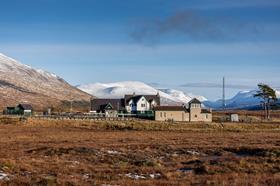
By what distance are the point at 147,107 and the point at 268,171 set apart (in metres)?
121

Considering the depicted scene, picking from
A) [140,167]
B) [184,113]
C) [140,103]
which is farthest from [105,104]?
[140,167]

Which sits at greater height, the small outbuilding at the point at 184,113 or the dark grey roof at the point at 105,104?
the dark grey roof at the point at 105,104

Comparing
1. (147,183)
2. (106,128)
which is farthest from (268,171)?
(106,128)

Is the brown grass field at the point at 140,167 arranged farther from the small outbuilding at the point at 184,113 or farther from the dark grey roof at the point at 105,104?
the dark grey roof at the point at 105,104

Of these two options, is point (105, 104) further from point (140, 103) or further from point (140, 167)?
point (140, 167)

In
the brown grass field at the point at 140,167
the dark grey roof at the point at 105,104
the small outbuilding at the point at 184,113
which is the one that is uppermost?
the dark grey roof at the point at 105,104

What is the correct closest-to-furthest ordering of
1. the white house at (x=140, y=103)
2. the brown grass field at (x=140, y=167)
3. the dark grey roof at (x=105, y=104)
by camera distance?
the brown grass field at (x=140, y=167)
the dark grey roof at (x=105, y=104)
the white house at (x=140, y=103)

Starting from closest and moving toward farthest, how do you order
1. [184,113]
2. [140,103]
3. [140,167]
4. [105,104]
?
[140,167] < [184,113] < [105,104] < [140,103]

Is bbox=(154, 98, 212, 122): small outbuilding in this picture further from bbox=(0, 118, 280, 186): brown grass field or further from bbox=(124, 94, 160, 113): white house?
bbox=(0, 118, 280, 186): brown grass field

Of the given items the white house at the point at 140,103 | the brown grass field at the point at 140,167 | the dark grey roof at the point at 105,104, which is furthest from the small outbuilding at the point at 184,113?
the brown grass field at the point at 140,167

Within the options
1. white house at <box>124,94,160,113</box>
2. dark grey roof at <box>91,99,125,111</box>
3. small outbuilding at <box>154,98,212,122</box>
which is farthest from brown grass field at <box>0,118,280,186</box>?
white house at <box>124,94,160,113</box>

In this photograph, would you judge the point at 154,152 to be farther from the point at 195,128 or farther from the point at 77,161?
the point at 195,128

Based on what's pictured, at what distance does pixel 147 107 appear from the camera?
150m

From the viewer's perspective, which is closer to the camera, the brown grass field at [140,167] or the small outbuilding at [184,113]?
the brown grass field at [140,167]
